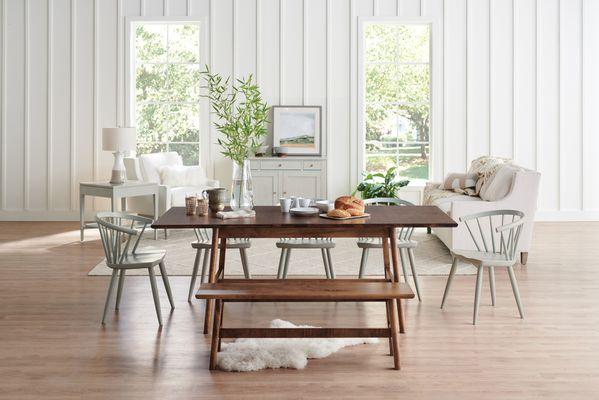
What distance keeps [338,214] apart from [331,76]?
19.2 ft

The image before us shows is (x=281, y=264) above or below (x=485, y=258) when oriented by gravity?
below

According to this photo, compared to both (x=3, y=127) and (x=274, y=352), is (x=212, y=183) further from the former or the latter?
(x=274, y=352)

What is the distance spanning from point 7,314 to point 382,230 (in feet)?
8.41

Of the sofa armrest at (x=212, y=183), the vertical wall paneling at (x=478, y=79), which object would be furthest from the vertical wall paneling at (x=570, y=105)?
the sofa armrest at (x=212, y=183)

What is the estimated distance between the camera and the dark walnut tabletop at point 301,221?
15.2 ft

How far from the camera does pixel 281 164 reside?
32.5 feet

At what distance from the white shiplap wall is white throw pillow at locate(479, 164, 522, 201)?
8.84ft

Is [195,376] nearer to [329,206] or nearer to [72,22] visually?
[329,206]

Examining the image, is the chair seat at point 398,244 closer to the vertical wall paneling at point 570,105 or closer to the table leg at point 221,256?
the table leg at point 221,256

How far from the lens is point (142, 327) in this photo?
5051 millimetres

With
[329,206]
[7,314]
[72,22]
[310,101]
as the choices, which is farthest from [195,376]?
[72,22]

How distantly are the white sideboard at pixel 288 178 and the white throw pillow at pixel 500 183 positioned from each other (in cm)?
259

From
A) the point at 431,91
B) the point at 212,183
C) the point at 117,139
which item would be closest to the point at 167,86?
the point at 212,183

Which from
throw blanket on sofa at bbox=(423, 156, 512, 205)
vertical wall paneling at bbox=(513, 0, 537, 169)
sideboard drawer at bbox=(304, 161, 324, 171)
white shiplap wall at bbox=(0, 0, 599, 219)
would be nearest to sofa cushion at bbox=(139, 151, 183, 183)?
white shiplap wall at bbox=(0, 0, 599, 219)
